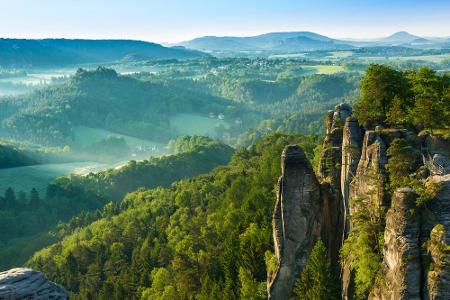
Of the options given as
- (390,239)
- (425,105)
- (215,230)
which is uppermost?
(425,105)

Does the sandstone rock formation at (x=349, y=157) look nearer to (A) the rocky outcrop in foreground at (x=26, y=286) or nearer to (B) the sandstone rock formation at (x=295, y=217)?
(B) the sandstone rock formation at (x=295, y=217)

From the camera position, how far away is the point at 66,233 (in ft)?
579

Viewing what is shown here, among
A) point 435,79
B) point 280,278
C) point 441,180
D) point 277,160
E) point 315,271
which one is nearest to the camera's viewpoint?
point 441,180

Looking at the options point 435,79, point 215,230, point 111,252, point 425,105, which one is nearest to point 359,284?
point 425,105

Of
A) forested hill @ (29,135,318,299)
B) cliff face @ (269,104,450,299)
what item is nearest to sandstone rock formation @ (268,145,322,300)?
cliff face @ (269,104,450,299)

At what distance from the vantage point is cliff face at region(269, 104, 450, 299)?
33781 millimetres

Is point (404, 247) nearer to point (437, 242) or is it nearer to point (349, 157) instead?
point (437, 242)

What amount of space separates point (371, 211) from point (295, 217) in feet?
27.8

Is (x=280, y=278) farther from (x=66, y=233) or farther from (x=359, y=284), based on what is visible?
(x=66, y=233)

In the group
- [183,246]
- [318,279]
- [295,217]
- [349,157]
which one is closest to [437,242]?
[318,279]

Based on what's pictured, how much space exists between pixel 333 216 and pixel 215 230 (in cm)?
4864

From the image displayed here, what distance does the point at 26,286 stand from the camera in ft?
117

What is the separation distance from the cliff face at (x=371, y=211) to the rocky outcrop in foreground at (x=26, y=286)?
848 inches

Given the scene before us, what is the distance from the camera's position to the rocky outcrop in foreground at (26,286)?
35.0 meters
